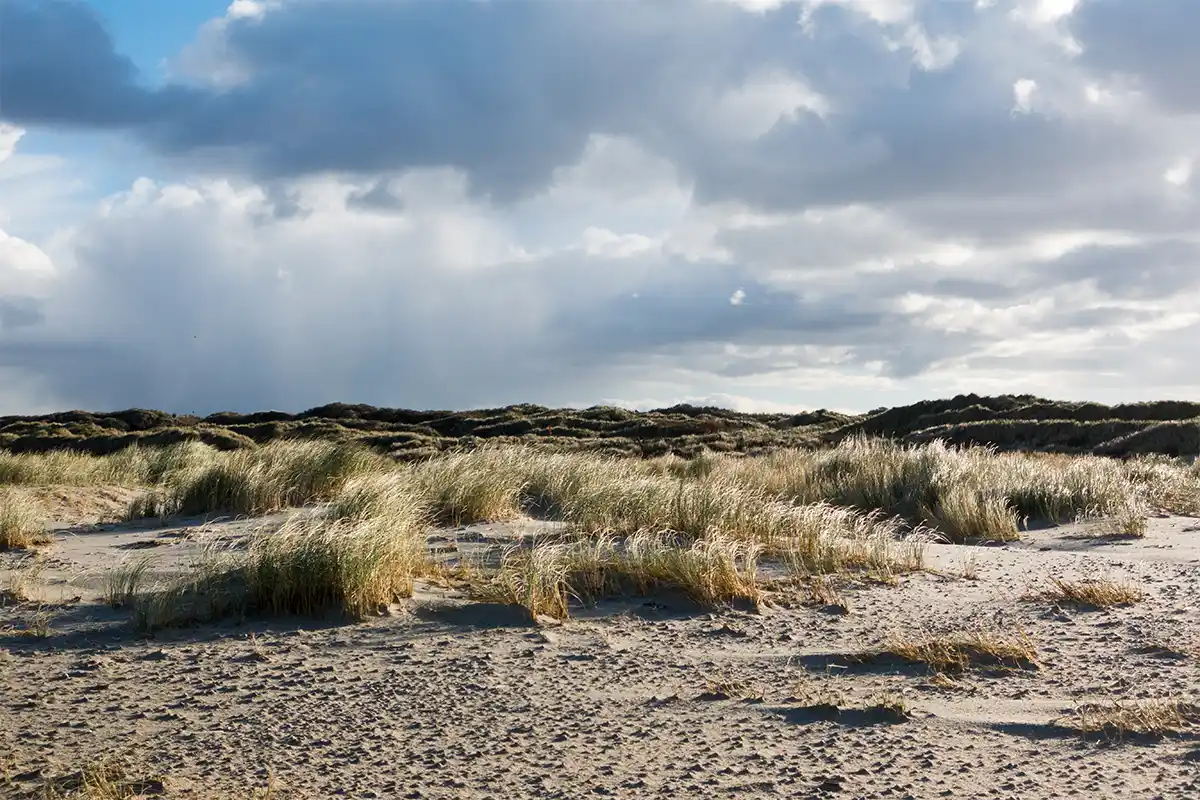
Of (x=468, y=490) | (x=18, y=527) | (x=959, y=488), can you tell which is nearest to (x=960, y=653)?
(x=468, y=490)

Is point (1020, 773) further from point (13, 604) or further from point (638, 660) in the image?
point (13, 604)

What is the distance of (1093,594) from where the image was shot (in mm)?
7023

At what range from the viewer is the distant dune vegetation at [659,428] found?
30.6 m

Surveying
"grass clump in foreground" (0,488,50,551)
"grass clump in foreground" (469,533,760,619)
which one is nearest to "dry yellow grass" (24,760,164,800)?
"grass clump in foreground" (469,533,760,619)

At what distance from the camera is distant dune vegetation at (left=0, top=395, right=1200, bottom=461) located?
3058 cm

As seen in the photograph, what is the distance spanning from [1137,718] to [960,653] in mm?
1068

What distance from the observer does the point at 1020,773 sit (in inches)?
164

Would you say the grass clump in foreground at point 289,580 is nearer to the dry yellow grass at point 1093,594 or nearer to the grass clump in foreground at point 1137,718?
the grass clump in foreground at point 1137,718

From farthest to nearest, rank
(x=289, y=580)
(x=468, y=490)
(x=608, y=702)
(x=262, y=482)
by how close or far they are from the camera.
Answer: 1. (x=262, y=482)
2. (x=468, y=490)
3. (x=289, y=580)
4. (x=608, y=702)

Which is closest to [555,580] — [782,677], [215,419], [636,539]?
[636,539]

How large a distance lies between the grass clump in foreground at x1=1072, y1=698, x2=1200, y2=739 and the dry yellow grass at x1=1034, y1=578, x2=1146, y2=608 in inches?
84.2

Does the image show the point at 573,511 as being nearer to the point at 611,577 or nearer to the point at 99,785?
the point at 611,577

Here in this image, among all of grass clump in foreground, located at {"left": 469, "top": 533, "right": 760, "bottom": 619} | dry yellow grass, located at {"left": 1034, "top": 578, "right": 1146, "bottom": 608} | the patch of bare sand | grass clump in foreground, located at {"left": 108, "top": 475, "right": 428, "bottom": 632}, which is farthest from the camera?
dry yellow grass, located at {"left": 1034, "top": 578, "right": 1146, "bottom": 608}

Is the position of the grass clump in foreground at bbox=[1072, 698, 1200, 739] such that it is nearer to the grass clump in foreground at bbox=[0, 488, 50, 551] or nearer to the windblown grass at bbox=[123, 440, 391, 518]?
the grass clump in foreground at bbox=[0, 488, 50, 551]
